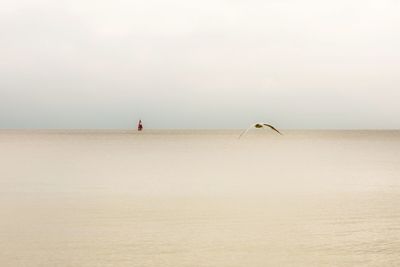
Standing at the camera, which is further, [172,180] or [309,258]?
[172,180]

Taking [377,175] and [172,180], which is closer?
[172,180]

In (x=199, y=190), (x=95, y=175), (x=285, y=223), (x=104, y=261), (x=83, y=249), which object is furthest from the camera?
(x=95, y=175)

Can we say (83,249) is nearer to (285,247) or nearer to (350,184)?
(285,247)

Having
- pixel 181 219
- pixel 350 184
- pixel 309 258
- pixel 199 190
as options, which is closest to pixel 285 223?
pixel 181 219

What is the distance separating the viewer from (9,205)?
30.3 feet

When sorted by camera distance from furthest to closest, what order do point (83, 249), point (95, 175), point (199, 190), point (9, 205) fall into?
point (95, 175), point (199, 190), point (9, 205), point (83, 249)

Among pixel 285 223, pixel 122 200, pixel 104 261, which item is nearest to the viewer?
pixel 104 261

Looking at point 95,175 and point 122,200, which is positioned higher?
point 95,175

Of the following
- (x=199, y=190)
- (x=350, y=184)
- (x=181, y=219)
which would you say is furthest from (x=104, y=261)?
(x=350, y=184)

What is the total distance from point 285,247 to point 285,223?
5.13ft

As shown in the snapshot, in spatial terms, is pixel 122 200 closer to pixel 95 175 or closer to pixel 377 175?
pixel 95 175

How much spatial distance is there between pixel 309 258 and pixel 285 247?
0.51 metres

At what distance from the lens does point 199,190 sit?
38.4ft

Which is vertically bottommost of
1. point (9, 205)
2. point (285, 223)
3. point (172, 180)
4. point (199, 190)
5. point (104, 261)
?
point (104, 261)
